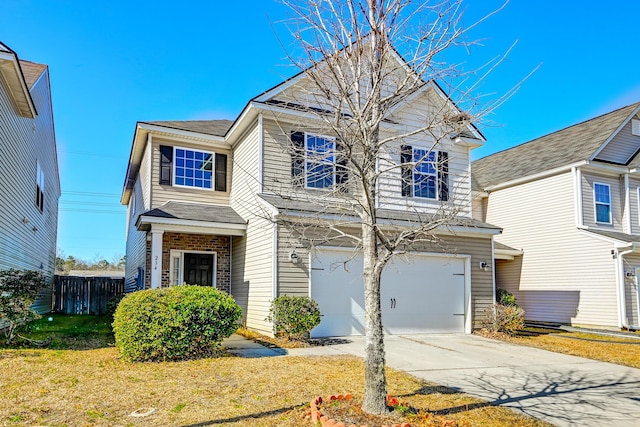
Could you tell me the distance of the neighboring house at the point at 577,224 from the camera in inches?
625

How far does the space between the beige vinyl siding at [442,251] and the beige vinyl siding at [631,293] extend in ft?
17.4

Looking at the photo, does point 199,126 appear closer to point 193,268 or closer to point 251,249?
point 193,268

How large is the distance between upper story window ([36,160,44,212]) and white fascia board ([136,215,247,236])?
620 cm

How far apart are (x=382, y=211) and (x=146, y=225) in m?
6.13

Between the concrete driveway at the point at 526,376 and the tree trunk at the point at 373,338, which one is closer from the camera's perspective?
the tree trunk at the point at 373,338

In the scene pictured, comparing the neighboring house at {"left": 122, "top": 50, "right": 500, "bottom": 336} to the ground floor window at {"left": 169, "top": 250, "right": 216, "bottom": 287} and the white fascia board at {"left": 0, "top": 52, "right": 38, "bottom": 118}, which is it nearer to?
the ground floor window at {"left": 169, "top": 250, "right": 216, "bottom": 287}

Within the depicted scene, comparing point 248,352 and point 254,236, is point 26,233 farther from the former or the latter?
point 248,352

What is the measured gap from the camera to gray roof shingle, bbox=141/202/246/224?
12.2 metres

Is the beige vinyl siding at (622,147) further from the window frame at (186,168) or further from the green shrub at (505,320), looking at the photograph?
the window frame at (186,168)

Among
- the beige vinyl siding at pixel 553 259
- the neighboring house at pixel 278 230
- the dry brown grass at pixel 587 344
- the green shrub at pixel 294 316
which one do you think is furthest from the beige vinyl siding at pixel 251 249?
the beige vinyl siding at pixel 553 259

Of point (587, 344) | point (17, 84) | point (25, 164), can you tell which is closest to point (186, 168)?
point (25, 164)

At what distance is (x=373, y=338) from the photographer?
516 cm

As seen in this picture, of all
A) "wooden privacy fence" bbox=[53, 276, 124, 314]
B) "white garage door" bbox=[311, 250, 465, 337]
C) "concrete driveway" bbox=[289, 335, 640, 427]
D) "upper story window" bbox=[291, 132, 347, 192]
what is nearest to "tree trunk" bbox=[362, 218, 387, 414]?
"upper story window" bbox=[291, 132, 347, 192]

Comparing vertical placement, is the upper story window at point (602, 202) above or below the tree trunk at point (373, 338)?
above
